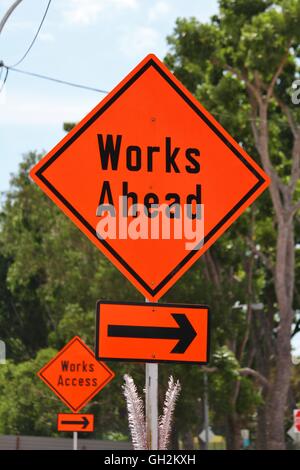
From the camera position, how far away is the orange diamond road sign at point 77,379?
1702cm

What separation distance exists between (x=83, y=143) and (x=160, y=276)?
31.8 inches

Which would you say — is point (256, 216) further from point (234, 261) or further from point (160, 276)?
point (160, 276)

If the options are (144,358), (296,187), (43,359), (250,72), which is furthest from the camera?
(43,359)

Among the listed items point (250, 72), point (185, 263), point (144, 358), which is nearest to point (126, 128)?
point (185, 263)

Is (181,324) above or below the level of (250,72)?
below

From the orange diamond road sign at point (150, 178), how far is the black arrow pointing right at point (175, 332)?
226 millimetres

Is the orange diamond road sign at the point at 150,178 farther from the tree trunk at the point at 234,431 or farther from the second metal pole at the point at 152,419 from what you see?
the tree trunk at the point at 234,431

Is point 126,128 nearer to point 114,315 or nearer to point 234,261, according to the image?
point 114,315

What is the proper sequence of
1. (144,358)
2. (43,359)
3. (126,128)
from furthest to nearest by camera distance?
(43,359) < (126,128) < (144,358)

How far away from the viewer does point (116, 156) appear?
536 centimetres

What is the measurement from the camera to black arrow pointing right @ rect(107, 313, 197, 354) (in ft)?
16.6

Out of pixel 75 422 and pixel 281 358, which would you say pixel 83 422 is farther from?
pixel 281 358

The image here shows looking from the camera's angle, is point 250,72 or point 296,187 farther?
point 296,187

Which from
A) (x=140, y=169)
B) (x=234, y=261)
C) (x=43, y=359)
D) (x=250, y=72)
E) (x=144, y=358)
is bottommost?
(x=144, y=358)
